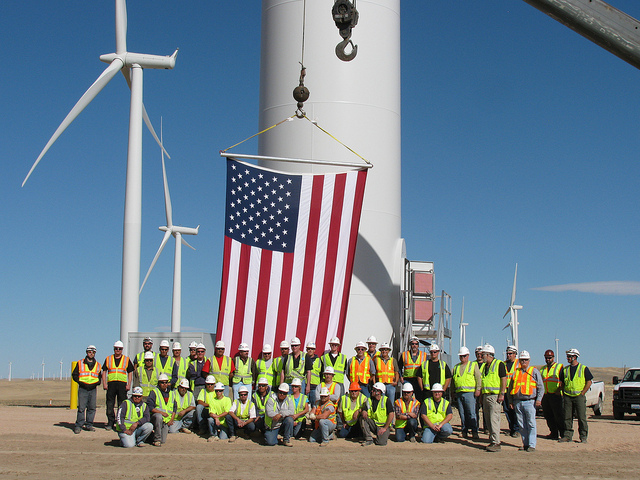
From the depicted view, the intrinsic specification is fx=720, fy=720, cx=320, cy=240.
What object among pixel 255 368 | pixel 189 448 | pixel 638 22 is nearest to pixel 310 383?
pixel 255 368

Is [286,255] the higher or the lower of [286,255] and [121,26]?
the lower

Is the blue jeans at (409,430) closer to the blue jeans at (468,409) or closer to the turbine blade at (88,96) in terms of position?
the blue jeans at (468,409)

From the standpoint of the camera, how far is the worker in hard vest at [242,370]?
51.4 feet

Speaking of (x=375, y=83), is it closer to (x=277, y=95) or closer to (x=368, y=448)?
(x=277, y=95)

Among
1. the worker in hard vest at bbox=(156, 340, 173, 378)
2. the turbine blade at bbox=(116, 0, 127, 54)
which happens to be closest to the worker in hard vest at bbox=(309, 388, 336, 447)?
the worker in hard vest at bbox=(156, 340, 173, 378)

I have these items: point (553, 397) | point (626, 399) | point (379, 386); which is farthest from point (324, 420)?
point (626, 399)

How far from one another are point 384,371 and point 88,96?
50.6 ft

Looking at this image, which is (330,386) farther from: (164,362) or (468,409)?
(164,362)

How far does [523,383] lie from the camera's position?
14.4 metres

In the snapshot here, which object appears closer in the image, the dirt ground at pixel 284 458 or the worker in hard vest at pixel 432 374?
the dirt ground at pixel 284 458

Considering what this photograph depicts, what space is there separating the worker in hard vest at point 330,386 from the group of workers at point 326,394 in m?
0.03

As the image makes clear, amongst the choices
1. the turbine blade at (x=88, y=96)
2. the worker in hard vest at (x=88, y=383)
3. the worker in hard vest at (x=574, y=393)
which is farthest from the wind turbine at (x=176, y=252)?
the worker in hard vest at (x=574, y=393)

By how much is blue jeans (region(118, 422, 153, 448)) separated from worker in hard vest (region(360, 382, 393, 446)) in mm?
4229

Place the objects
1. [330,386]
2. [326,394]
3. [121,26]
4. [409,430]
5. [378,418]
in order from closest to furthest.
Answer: [378,418] < [326,394] < [409,430] < [330,386] < [121,26]
